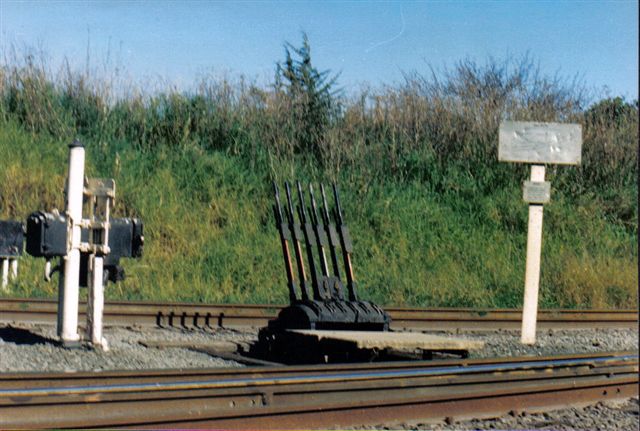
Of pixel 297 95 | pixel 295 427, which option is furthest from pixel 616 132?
pixel 295 427

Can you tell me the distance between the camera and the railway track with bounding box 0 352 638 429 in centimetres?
620

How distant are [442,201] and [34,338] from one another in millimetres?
13124

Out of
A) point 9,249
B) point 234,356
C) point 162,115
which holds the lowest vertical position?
point 234,356

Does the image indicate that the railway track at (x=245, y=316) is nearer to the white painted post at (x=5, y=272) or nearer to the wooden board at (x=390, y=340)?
the white painted post at (x=5, y=272)

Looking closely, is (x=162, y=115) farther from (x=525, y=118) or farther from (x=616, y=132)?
(x=616, y=132)

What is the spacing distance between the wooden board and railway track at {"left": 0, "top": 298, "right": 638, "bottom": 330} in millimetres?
3206

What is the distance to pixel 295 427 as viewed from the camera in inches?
260

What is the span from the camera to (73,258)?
1027 cm

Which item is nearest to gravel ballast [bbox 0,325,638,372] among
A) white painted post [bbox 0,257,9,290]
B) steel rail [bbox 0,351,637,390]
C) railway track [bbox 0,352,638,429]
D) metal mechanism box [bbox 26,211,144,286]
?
metal mechanism box [bbox 26,211,144,286]

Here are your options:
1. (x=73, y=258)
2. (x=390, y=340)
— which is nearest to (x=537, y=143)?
(x=390, y=340)

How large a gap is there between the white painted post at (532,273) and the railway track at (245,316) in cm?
159

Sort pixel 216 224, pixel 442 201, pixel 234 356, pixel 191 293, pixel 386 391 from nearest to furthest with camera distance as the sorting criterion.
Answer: pixel 386 391, pixel 234 356, pixel 191 293, pixel 216 224, pixel 442 201

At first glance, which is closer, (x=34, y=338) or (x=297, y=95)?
(x=34, y=338)

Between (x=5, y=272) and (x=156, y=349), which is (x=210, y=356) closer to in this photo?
(x=156, y=349)
